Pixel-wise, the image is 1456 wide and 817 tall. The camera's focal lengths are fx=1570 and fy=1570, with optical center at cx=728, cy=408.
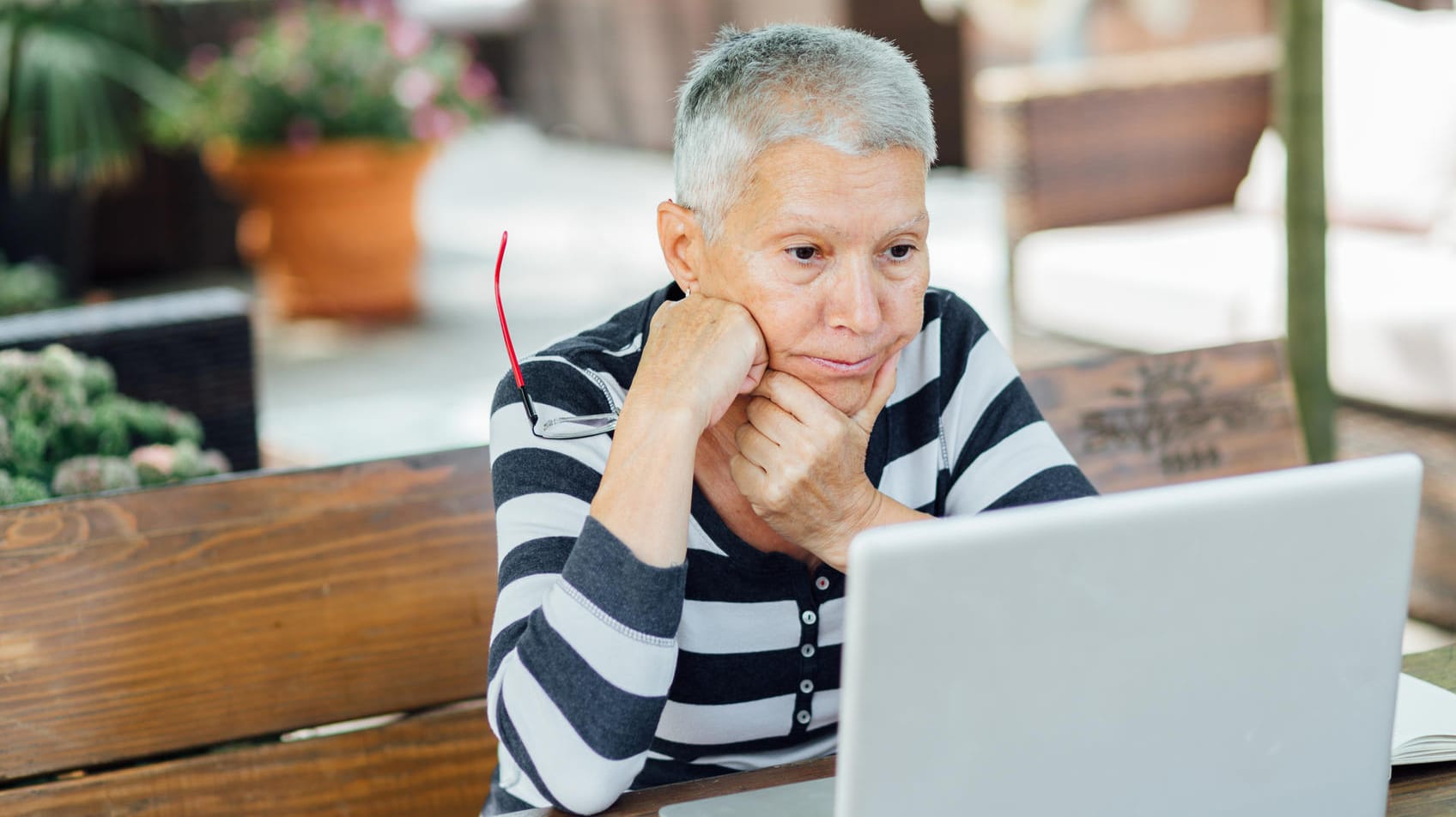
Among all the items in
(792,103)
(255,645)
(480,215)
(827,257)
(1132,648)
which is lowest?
(480,215)

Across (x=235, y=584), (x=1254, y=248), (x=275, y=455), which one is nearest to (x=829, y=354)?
(x=235, y=584)

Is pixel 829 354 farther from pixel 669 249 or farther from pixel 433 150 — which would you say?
pixel 433 150

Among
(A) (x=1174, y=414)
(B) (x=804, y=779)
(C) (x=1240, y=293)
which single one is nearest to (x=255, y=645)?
(B) (x=804, y=779)

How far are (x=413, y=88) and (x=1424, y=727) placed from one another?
5.17m

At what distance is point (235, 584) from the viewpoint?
145 centimetres

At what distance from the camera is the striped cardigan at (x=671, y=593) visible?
43.7 inches

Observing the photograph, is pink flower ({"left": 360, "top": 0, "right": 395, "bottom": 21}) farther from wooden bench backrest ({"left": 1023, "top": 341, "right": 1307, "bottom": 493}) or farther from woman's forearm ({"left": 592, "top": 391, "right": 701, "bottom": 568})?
woman's forearm ({"left": 592, "top": 391, "right": 701, "bottom": 568})

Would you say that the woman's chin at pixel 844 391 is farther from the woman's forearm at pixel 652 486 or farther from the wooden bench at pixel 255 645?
the wooden bench at pixel 255 645

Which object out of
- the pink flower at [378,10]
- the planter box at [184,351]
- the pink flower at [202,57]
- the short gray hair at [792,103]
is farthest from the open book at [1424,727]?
the pink flower at [202,57]

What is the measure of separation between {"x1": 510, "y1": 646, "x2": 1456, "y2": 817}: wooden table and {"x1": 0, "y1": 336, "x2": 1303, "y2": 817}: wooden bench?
1.47 feet

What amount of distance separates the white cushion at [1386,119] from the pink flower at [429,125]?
3114mm

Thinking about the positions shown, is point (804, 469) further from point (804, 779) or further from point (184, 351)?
point (184, 351)

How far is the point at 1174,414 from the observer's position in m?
1.82

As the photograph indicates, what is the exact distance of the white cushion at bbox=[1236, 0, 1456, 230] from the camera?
139 inches
